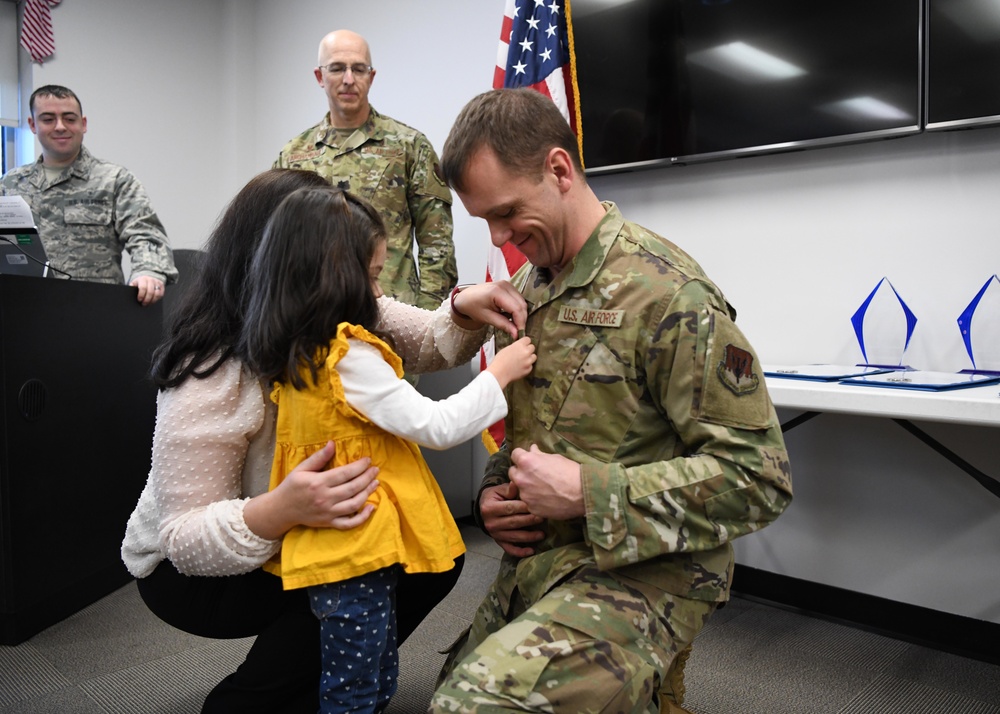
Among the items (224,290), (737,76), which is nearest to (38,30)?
(737,76)

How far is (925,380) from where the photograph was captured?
1.97m

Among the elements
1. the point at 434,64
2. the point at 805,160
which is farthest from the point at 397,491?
the point at 434,64

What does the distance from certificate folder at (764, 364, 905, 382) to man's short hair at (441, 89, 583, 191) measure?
1146mm

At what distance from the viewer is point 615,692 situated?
1054 millimetres

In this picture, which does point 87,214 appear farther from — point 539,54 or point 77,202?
point 539,54

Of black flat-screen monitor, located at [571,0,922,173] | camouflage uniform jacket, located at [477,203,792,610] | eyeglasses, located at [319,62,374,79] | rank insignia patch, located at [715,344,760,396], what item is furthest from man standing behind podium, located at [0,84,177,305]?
rank insignia patch, located at [715,344,760,396]

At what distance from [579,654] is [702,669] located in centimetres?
125

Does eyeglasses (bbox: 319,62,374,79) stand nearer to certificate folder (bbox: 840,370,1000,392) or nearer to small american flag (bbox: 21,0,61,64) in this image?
certificate folder (bbox: 840,370,1000,392)

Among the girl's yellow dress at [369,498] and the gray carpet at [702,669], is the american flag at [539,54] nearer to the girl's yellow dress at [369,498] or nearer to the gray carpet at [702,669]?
the gray carpet at [702,669]

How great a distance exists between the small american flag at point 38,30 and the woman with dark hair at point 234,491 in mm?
3883

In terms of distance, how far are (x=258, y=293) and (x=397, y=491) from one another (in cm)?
39

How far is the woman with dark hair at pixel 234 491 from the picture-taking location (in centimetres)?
132

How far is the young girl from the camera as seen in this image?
1275 mm

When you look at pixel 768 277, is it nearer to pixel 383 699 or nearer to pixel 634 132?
pixel 634 132
